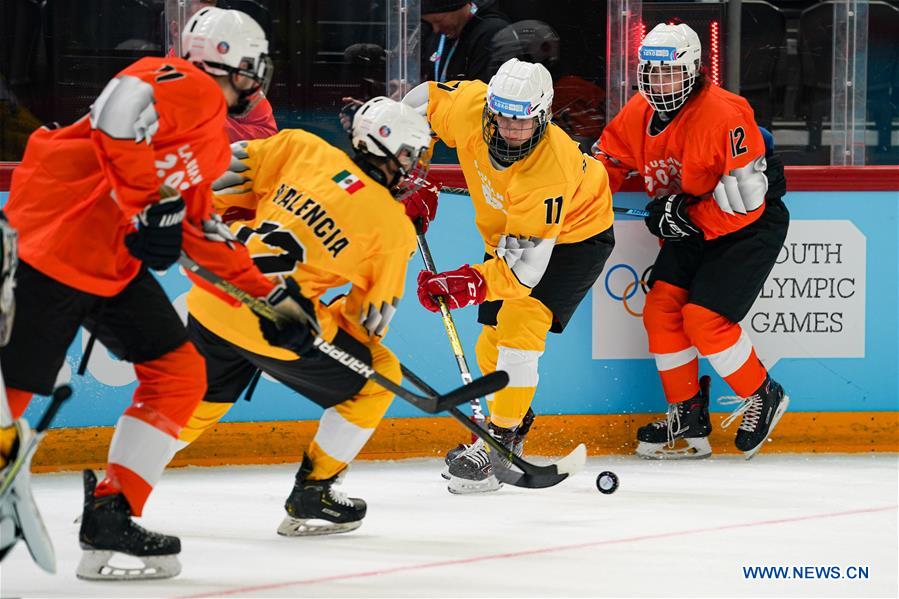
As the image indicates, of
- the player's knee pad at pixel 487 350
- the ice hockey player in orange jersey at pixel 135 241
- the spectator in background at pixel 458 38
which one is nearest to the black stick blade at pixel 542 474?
the player's knee pad at pixel 487 350

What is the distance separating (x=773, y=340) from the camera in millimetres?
4742

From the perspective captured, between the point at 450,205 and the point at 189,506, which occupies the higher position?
the point at 450,205

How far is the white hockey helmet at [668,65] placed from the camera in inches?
172

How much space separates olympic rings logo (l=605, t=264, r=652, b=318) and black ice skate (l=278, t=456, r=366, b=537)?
1534 mm

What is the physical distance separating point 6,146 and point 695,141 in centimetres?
223

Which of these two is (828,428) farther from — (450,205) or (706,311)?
(450,205)

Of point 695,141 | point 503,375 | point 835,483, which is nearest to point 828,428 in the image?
point 835,483

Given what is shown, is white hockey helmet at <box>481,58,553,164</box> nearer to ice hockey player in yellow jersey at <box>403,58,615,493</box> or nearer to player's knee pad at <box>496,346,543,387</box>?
ice hockey player in yellow jersey at <box>403,58,615,493</box>

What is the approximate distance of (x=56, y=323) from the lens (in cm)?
265

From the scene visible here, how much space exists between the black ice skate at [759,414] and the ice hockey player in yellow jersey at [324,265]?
166 cm

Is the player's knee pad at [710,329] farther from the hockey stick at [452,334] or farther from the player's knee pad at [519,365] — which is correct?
the hockey stick at [452,334]

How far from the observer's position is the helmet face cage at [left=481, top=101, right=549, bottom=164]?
3846mm

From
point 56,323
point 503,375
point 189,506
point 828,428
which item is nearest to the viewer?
point 56,323

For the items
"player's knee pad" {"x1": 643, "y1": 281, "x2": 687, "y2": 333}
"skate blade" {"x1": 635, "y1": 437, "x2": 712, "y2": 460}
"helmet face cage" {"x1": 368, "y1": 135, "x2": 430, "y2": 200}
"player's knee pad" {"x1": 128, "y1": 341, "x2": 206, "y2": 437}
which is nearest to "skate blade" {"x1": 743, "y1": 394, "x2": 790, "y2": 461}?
"skate blade" {"x1": 635, "y1": 437, "x2": 712, "y2": 460}
